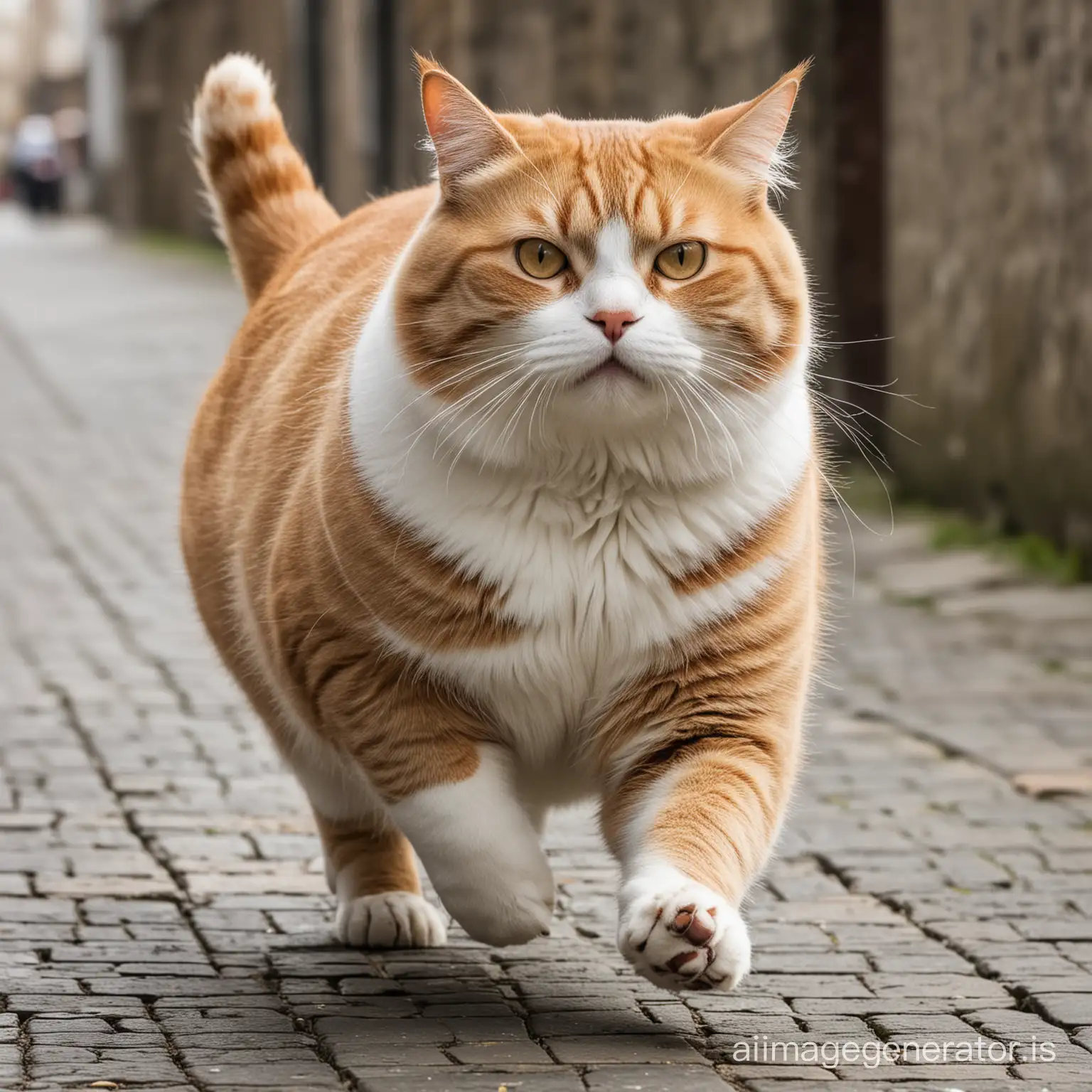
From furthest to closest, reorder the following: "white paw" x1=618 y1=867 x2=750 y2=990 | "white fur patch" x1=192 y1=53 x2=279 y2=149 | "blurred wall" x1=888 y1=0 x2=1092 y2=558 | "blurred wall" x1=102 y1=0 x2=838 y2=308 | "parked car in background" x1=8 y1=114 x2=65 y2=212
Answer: "parked car in background" x1=8 y1=114 x2=65 y2=212, "blurred wall" x1=102 y1=0 x2=838 y2=308, "blurred wall" x1=888 y1=0 x2=1092 y2=558, "white fur patch" x1=192 y1=53 x2=279 y2=149, "white paw" x1=618 y1=867 x2=750 y2=990

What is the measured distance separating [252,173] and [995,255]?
5244mm

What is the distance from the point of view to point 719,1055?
3.44 meters

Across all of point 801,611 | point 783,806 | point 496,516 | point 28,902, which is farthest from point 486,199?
point 28,902

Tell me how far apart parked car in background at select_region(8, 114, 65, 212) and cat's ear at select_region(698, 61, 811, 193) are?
39131 millimetres

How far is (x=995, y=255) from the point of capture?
9.32m

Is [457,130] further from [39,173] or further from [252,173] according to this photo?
[39,173]

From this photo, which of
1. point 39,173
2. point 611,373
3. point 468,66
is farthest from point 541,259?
point 39,173

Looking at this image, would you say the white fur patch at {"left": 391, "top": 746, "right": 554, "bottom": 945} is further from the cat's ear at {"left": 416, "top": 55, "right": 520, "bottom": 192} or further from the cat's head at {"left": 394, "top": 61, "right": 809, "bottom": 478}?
the cat's ear at {"left": 416, "top": 55, "right": 520, "bottom": 192}

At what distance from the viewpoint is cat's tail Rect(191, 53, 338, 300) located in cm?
479

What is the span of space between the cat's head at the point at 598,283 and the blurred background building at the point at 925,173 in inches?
68.5

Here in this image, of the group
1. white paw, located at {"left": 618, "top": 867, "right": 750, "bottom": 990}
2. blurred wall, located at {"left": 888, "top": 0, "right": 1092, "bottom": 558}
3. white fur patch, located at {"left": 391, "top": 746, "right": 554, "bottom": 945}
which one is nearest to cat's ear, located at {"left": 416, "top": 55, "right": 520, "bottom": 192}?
white fur patch, located at {"left": 391, "top": 746, "right": 554, "bottom": 945}

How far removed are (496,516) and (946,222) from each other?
22.3ft

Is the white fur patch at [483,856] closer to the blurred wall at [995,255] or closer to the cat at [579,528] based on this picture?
the cat at [579,528]

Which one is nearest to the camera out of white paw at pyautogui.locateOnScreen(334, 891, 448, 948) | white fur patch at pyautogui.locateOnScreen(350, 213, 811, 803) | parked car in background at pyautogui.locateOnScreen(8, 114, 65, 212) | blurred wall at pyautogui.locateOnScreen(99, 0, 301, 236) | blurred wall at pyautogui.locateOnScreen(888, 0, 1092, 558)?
white fur patch at pyautogui.locateOnScreen(350, 213, 811, 803)
